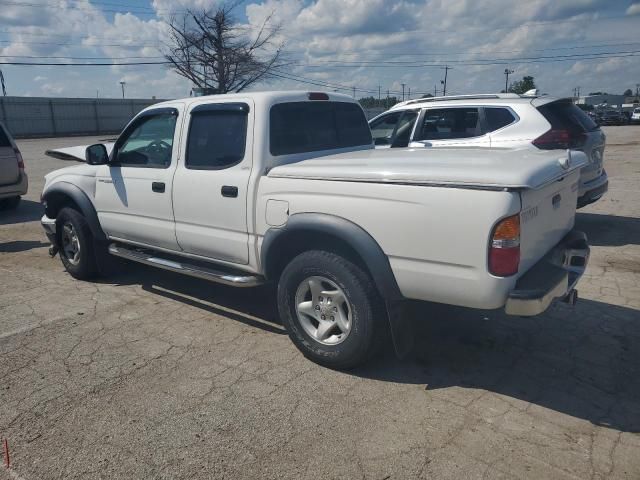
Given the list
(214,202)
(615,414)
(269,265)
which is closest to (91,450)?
(269,265)

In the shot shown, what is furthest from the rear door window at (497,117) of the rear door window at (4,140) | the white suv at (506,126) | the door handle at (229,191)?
the rear door window at (4,140)

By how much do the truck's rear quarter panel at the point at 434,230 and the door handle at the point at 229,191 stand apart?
0.87 metres

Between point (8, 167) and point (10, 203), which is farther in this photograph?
point (10, 203)

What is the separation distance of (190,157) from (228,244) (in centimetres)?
87

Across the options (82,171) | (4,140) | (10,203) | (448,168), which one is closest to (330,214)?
(448,168)

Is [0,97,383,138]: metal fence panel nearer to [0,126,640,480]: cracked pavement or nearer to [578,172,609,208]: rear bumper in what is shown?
[578,172,609,208]: rear bumper

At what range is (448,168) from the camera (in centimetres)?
314

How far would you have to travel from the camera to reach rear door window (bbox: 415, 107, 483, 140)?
7.32m

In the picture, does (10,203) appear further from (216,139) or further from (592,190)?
A: (592,190)

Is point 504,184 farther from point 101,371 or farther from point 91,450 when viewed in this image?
point 101,371

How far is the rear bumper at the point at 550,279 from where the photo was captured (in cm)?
298

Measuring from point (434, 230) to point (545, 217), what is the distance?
0.83m

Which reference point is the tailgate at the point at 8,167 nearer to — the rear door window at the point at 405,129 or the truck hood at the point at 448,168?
the rear door window at the point at 405,129

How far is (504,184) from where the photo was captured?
9.36 feet
